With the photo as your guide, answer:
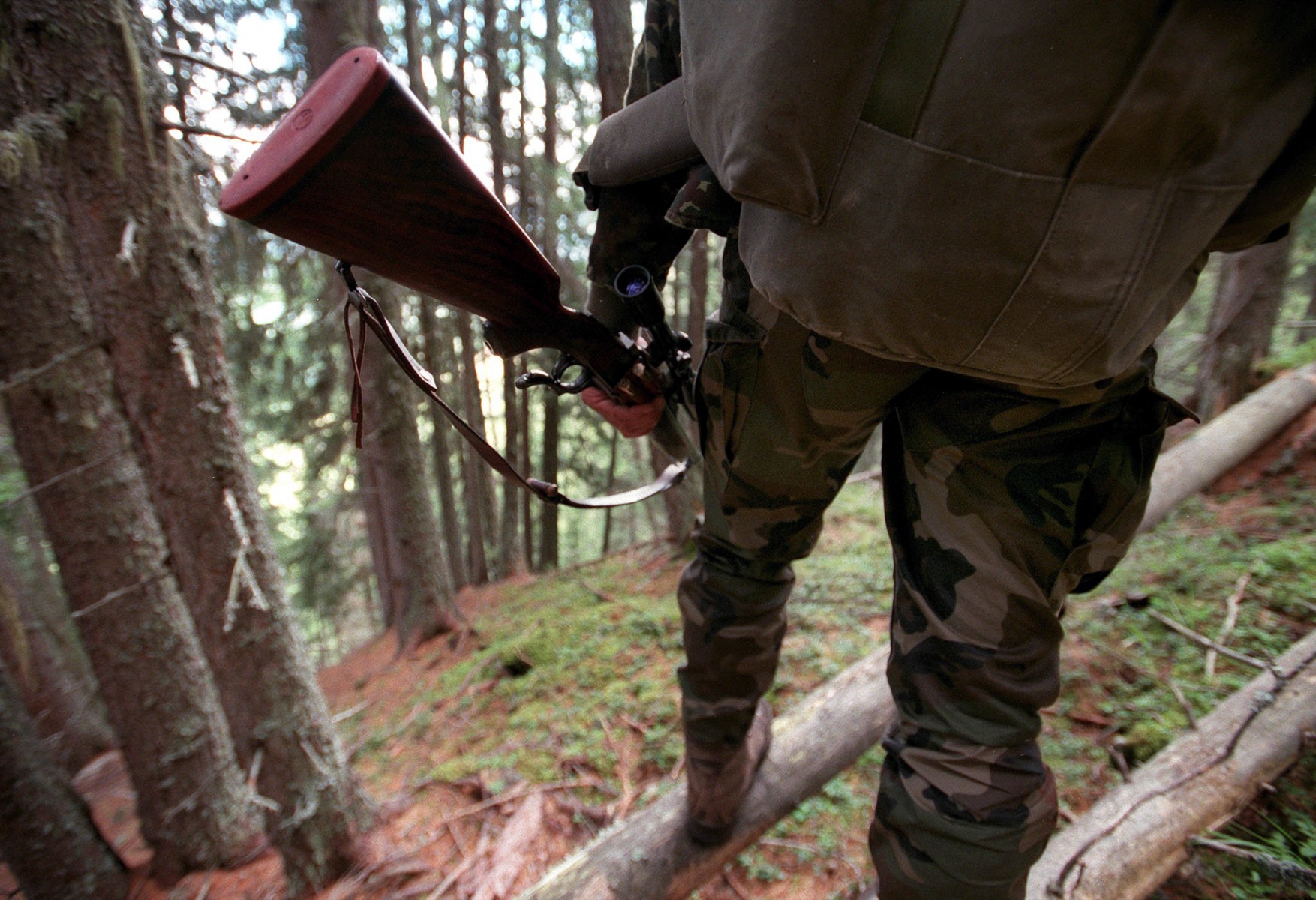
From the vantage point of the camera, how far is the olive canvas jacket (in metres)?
0.63

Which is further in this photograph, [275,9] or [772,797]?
[275,9]

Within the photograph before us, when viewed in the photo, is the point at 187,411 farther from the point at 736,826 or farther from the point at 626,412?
the point at 736,826

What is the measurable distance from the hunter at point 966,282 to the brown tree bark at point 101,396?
5.90 ft

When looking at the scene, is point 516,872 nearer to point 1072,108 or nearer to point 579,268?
point 1072,108

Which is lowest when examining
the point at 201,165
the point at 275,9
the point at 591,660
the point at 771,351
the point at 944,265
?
the point at 591,660

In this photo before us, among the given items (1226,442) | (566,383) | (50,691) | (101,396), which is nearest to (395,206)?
(566,383)

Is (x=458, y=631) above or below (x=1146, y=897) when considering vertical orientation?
below

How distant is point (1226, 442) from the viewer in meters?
3.93

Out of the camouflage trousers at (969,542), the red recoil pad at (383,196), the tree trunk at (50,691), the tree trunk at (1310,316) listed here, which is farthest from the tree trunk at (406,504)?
the tree trunk at (1310,316)

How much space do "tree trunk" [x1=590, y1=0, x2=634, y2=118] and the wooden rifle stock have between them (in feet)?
8.38

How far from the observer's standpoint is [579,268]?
7.76 metres

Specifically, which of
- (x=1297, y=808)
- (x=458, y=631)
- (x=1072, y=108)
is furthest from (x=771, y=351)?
(x=458, y=631)

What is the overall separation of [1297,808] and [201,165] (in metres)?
4.35

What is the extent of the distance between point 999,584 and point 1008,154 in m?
0.71
